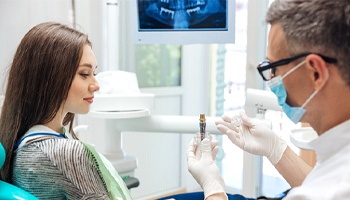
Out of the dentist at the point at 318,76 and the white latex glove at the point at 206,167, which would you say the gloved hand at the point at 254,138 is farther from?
the dentist at the point at 318,76

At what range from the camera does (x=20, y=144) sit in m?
1.25

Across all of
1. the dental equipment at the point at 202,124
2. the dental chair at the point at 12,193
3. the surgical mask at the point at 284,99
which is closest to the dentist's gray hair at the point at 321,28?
the surgical mask at the point at 284,99

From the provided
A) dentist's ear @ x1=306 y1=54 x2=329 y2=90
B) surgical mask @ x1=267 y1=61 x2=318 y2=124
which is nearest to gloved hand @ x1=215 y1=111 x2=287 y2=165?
surgical mask @ x1=267 y1=61 x2=318 y2=124

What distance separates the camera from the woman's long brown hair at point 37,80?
4.17ft

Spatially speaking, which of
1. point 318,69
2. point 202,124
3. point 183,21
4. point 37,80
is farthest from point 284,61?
point 183,21

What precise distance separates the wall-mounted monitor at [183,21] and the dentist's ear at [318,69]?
3.88 ft

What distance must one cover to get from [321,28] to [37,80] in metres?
0.84

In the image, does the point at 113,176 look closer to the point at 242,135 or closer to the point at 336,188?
the point at 242,135

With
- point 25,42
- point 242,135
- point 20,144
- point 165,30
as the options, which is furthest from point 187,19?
point 20,144

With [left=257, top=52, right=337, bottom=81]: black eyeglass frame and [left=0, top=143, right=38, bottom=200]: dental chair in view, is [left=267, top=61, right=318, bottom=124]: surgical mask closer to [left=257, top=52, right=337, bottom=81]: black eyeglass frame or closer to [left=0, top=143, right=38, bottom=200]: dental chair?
[left=257, top=52, right=337, bottom=81]: black eyeglass frame

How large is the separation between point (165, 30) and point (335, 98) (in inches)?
51.7

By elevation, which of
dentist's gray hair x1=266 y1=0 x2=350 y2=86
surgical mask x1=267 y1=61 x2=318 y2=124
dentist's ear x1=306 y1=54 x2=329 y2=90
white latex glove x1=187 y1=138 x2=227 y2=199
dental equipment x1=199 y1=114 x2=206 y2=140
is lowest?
white latex glove x1=187 y1=138 x2=227 y2=199

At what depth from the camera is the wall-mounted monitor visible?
2086 millimetres

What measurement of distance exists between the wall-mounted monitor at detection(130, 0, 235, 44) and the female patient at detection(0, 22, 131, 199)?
0.79 metres
